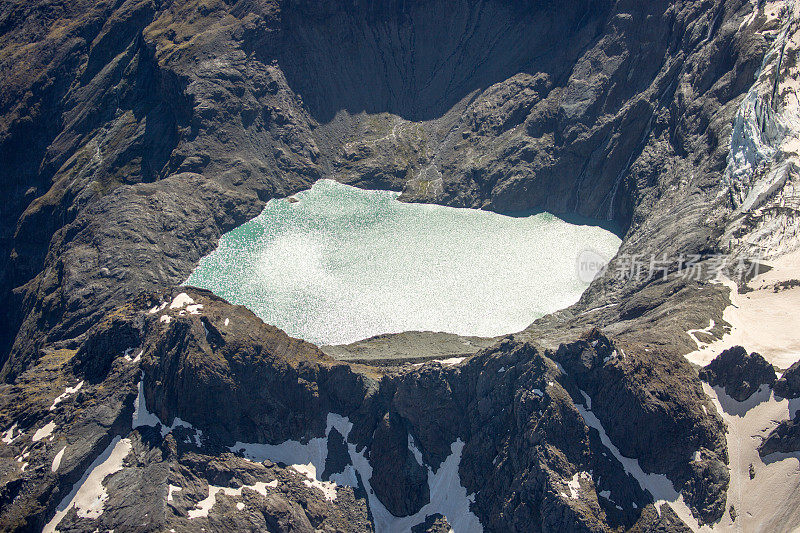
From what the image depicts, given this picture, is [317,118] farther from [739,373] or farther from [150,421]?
[739,373]

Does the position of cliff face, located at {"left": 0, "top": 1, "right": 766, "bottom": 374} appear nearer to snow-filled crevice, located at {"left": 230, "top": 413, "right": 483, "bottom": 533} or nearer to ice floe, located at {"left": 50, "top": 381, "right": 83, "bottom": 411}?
ice floe, located at {"left": 50, "top": 381, "right": 83, "bottom": 411}

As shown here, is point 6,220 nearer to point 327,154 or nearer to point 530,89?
point 327,154

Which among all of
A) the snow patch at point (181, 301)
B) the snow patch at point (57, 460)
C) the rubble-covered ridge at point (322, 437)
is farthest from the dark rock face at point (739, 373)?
the snow patch at point (57, 460)

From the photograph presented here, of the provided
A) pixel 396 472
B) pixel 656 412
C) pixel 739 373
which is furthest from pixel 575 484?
pixel 739 373

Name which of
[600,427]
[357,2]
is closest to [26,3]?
[357,2]

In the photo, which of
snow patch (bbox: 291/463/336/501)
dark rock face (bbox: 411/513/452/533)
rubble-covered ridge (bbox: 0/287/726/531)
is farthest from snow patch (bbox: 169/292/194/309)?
dark rock face (bbox: 411/513/452/533)

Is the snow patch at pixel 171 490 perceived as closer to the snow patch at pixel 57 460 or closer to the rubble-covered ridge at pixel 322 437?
the rubble-covered ridge at pixel 322 437
